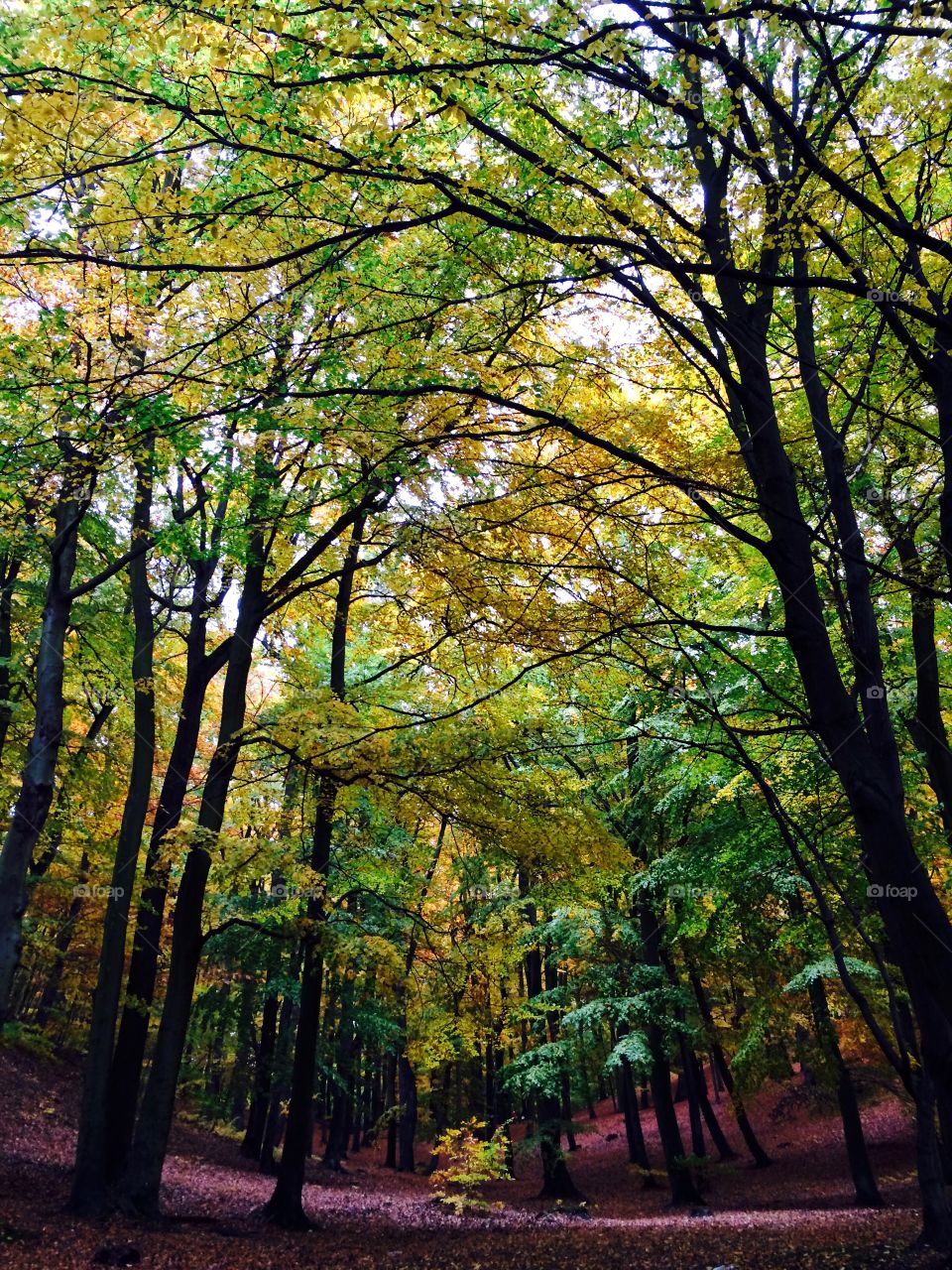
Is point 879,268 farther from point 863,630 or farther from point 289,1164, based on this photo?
point 289,1164

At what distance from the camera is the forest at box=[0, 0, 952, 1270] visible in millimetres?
3719

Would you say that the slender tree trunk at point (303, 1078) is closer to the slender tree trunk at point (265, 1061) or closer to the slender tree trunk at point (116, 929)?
the slender tree trunk at point (116, 929)

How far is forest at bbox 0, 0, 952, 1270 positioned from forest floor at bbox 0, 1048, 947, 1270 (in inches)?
5.5

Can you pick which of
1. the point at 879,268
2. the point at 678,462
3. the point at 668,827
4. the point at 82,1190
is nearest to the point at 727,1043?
the point at 668,827

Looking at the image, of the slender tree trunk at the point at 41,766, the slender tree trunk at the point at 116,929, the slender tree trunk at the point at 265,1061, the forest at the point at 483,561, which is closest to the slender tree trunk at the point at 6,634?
the forest at the point at 483,561

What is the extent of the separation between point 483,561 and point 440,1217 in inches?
523

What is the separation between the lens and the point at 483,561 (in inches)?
221

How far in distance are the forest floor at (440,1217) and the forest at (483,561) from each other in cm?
14

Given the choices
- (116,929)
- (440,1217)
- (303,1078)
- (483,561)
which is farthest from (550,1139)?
(483,561)

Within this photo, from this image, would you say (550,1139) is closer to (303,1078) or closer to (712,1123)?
(712,1123)

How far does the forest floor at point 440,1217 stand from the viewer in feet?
25.1

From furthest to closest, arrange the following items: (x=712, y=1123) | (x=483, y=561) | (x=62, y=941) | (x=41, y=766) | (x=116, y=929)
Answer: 1. (x=712, y=1123)
2. (x=62, y=941)
3. (x=116, y=929)
4. (x=41, y=766)
5. (x=483, y=561)

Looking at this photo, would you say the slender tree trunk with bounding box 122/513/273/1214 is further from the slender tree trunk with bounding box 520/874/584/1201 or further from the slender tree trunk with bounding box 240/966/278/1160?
the slender tree trunk with bounding box 520/874/584/1201

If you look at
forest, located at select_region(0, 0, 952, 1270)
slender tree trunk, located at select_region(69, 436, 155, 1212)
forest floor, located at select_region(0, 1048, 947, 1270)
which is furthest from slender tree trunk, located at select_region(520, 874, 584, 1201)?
slender tree trunk, located at select_region(69, 436, 155, 1212)
